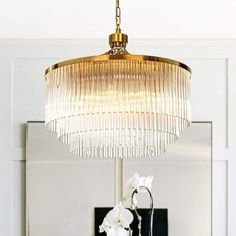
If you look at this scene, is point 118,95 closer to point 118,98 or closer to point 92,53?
point 118,98

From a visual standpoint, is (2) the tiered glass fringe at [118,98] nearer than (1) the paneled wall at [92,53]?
Yes

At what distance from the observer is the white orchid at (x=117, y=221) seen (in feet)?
7.47

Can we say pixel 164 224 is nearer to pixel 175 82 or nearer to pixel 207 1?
pixel 207 1

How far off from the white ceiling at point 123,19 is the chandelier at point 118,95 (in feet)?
4.27

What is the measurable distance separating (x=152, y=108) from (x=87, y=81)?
233 mm

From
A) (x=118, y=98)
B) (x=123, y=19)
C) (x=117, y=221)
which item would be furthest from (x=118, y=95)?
(x=123, y=19)

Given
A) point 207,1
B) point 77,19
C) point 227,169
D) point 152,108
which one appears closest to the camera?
point 152,108

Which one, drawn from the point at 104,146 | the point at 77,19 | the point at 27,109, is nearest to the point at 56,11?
the point at 77,19

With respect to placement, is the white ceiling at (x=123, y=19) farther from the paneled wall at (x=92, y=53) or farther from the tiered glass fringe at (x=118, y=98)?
the tiered glass fringe at (x=118, y=98)

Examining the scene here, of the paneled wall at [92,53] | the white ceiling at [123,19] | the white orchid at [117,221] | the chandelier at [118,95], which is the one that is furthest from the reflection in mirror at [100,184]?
the chandelier at [118,95]

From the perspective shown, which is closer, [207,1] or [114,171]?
[207,1]

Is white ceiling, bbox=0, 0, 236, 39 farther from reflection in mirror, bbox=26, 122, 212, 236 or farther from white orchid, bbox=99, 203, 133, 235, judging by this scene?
white orchid, bbox=99, 203, 133, 235

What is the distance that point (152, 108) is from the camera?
6.34 feet

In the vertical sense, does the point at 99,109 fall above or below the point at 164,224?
above
